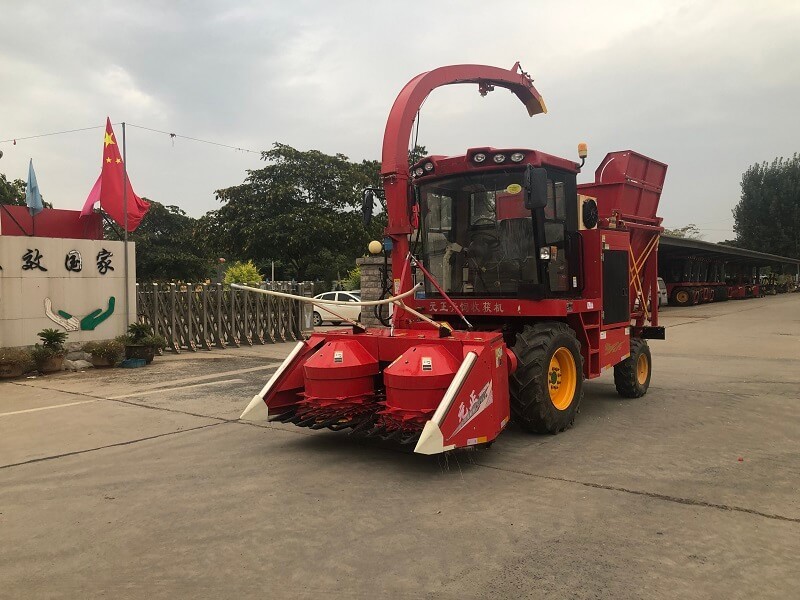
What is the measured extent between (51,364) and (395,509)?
9275mm

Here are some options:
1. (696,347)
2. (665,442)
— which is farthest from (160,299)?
(696,347)

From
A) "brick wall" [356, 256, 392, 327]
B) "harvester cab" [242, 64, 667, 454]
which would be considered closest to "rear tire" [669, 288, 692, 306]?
"brick wall" [356, 256, 392, 327]

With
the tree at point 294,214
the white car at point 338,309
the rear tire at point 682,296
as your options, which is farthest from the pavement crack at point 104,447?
the rear tire at point 682,296

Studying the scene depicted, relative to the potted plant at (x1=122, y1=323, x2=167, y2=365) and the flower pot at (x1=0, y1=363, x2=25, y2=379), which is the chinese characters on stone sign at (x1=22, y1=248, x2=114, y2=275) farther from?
the flower pot at (x1=0, y1=363, x2=25, y2=379)

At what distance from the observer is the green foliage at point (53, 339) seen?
36.1 ft

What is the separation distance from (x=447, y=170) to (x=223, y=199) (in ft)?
85.6

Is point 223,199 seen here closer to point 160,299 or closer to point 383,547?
point 160,299

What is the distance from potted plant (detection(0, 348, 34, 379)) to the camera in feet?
34.0

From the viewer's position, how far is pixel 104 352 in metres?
11.7

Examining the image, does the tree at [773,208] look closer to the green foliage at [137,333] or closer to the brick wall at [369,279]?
the brick wall at [369,279]

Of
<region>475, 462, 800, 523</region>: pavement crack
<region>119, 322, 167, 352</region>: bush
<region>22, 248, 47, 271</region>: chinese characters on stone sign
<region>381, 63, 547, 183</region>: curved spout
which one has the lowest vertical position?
<region>475, 462, 800, 523</region>: pavement crack

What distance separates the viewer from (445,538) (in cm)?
378

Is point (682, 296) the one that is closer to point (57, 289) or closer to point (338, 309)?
point (338, 309)

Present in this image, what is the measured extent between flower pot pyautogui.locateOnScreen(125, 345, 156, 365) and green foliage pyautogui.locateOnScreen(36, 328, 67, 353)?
4.01 ft
